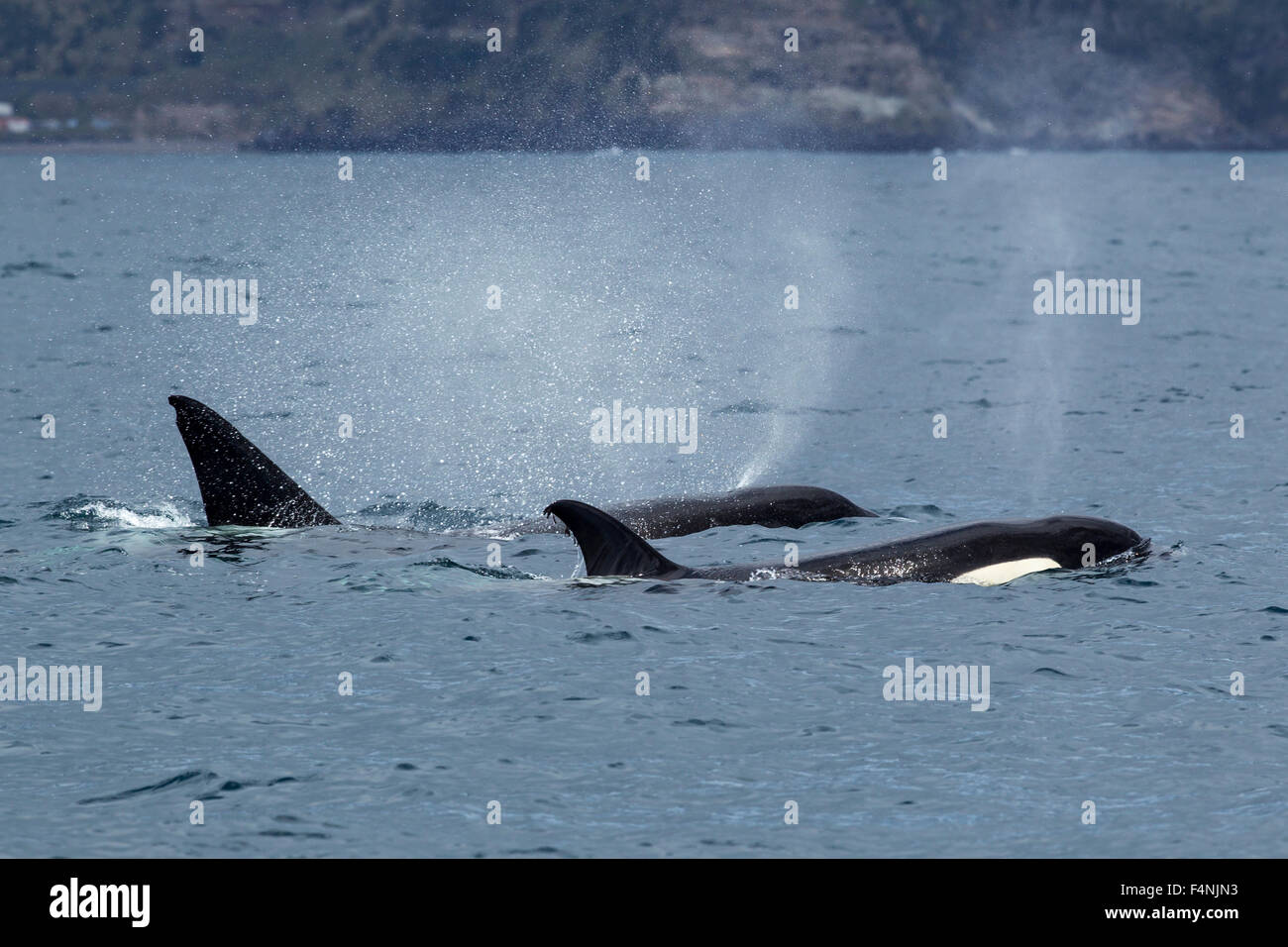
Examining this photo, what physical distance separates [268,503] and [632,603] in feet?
17.6

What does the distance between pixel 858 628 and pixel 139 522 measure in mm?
9699

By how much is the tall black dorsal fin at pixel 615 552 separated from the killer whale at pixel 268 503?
316 cm

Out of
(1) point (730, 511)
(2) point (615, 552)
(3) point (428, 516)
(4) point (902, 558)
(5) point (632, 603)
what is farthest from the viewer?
(3) point (428, 516)

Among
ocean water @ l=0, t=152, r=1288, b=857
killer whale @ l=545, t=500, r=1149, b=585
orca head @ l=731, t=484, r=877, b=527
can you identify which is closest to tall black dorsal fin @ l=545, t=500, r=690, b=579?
killer whale @ l=545, t=500, r=1149, b=585

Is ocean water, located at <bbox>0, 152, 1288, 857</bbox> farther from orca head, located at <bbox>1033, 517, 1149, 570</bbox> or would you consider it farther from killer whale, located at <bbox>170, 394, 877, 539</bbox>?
killer whale, located at <bbox>170, 394, 877, 539</bbox>

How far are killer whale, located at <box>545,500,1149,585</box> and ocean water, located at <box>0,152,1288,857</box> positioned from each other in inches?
9.4

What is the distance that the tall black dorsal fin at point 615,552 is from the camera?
15.7 m

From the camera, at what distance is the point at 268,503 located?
61.9 feet

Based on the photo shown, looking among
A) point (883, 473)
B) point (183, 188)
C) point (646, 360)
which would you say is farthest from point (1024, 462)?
point (183, 188)

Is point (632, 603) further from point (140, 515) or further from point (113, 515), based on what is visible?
point (113, 515)

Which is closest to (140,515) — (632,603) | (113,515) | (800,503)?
(113,515)

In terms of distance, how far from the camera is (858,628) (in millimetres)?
14781

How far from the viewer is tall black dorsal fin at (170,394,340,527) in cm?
1862
